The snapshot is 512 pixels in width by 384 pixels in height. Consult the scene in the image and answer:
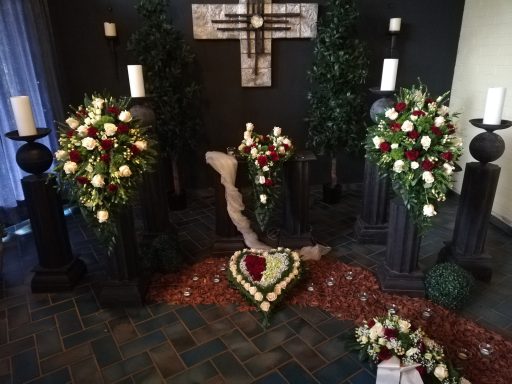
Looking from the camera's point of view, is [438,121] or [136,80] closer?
[438,121]

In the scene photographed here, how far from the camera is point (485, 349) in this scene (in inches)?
90.7

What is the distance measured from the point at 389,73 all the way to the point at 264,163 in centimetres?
124

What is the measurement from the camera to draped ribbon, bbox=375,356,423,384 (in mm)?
1987

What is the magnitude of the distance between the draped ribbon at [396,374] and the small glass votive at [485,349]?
57cm

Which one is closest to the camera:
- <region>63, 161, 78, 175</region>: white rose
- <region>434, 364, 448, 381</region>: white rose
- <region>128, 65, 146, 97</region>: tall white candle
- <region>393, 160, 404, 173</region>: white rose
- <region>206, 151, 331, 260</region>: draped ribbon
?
<region>434, 364, 448, 381</region>: white rose

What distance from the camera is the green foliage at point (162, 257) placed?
3078mm

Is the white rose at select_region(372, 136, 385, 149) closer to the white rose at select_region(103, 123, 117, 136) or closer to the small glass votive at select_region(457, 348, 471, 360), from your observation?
the small glass votive at select_region(457, 348, 471, 360)

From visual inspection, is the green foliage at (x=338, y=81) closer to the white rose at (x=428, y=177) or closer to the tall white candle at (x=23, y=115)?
the white rose at (x=428, y=177)

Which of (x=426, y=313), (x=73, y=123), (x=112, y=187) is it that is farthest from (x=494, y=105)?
(x=73, y=123)

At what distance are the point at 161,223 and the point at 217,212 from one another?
21.0 inches

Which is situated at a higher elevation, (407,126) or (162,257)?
(407,126)

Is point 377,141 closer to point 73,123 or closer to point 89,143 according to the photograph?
point 89,143

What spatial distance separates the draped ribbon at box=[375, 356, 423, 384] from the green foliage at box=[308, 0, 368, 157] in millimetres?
2594

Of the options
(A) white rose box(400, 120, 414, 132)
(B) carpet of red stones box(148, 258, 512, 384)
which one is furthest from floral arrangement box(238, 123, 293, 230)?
(A) white rose box(400, 120, 414, 132)
